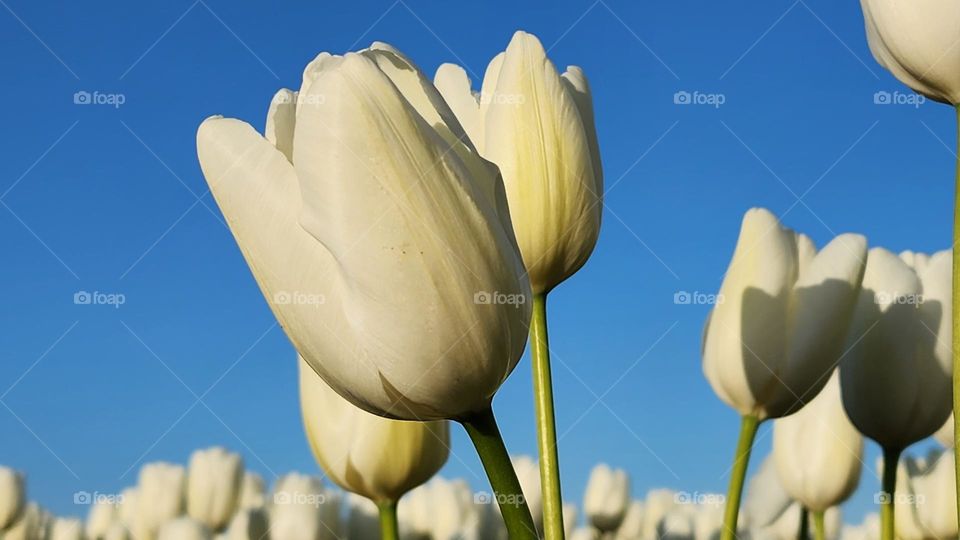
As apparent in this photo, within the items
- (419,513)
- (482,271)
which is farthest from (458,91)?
(419,513)

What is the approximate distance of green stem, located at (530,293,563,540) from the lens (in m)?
0.74

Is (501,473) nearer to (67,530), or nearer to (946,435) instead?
(946,435)

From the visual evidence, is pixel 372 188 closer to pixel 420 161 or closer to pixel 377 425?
pixel 420 161

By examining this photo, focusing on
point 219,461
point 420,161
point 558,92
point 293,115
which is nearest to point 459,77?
point 558,92

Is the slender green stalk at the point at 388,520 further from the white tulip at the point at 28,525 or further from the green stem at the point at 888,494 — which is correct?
the white tulip at the point at 28,525

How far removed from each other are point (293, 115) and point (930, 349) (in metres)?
0.69

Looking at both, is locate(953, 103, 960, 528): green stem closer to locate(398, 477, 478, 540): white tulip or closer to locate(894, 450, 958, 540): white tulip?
locate(894, 450, 958, 540): white tulip

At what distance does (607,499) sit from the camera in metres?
2.60

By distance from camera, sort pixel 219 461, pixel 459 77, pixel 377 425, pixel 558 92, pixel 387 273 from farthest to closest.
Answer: pixel 219 461
pixel 377 425
pixel 459 77
pixel 558 92
pixel 387 273

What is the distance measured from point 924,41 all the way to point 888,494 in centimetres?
45

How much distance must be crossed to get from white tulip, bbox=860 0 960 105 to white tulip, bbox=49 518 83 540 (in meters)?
1.79

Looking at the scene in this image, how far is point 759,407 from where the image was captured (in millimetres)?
1025

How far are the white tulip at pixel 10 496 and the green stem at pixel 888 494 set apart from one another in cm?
258

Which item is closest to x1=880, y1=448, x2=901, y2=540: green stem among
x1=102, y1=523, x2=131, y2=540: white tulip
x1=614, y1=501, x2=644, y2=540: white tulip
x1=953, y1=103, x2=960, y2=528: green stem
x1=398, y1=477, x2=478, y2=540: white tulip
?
x1=953, y1=103, x2=960, y2=528: green stem
